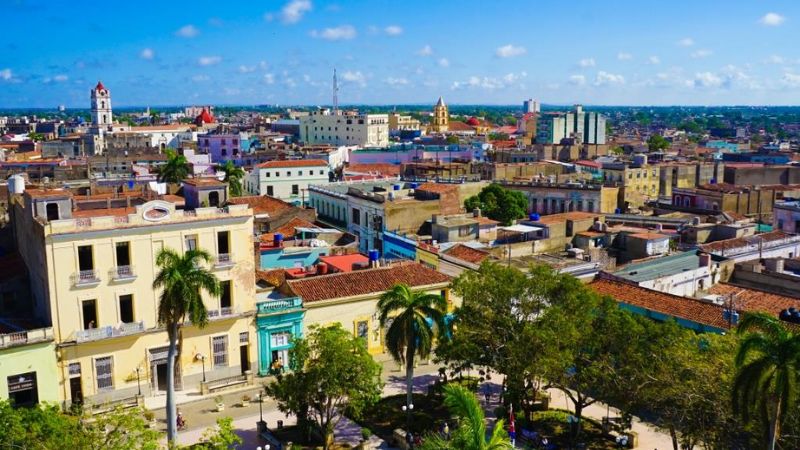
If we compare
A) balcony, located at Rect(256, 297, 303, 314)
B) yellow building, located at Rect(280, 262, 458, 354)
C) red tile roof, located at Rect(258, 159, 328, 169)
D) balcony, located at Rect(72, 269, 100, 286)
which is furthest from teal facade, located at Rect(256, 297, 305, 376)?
red tile roof, located at Rect(258, 159, 328, 169)

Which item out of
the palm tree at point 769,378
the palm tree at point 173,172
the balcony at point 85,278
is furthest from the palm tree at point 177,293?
the palm tree at point 173,172

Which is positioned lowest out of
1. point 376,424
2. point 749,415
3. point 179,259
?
point 376,424

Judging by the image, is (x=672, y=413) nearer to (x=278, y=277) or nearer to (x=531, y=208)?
(x=278, y=277)

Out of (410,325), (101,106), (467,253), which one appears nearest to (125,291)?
(410,325)

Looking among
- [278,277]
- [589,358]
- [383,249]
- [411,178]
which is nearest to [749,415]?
[589,358]

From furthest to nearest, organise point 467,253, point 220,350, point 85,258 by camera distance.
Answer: point 467,253 → point 220,350 → point 85,258

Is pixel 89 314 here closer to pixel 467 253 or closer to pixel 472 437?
pixel 472 437

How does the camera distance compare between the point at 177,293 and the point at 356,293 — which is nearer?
the point at 177,293

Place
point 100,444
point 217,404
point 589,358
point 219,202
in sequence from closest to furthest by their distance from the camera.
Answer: point 100,444 → point 589,358 → point 217,404 → point 219,202
